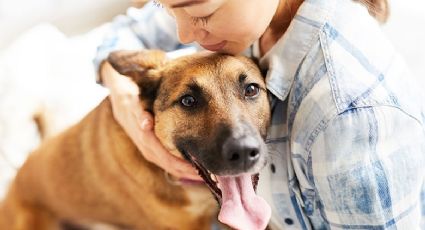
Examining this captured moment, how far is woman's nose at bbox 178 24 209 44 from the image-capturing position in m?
0.94

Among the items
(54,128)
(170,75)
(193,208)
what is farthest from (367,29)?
(54,128)

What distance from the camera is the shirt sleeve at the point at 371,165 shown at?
87cm

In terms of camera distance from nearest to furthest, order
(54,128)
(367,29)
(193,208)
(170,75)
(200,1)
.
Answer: (200,1), (367,29), (170,75), (193,208), (54,128)

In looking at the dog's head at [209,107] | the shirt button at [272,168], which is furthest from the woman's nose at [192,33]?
the shirt button at [272,168]

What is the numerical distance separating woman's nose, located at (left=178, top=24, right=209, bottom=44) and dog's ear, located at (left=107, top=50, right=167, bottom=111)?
0.64ft

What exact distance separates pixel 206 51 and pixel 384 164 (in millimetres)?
459

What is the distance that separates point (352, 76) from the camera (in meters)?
0.89

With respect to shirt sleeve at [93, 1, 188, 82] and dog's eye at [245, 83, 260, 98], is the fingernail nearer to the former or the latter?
dog's eye at [245, 83, 260, 98]

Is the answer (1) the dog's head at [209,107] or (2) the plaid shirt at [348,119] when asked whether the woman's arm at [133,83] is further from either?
(2) the plaid shirt at [348,119]

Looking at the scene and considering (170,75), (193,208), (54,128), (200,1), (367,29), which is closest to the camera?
(200,1)

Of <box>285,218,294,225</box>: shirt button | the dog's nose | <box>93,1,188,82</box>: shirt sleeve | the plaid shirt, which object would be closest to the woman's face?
the plaid shirt

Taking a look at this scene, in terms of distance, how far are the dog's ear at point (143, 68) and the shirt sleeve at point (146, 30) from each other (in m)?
0.29

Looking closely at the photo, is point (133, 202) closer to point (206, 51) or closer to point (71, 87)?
point (206, 51)

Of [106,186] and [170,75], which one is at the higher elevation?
[170,75]
